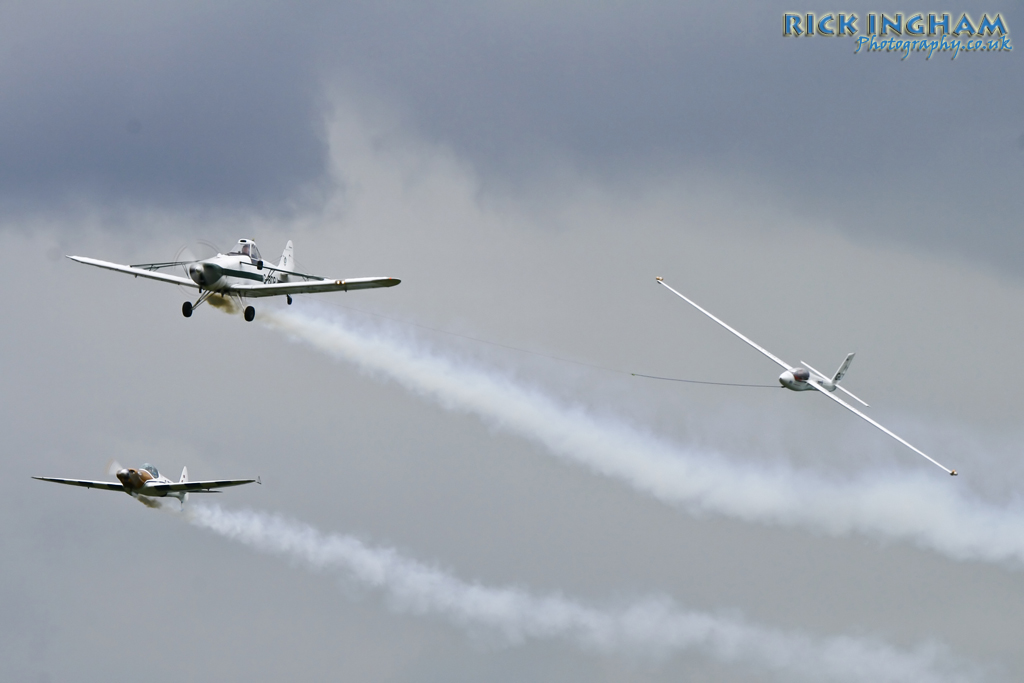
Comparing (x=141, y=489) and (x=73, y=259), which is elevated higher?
(x=73, y=259)

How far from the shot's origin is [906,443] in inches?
3243

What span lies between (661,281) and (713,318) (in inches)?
207

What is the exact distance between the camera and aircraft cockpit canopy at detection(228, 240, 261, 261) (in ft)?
242

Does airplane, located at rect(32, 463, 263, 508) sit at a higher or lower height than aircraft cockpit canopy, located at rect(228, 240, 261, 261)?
lower

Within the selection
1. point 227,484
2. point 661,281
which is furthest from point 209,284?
point 661,281

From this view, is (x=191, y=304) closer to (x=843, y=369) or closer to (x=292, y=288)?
(x=292, y=288)

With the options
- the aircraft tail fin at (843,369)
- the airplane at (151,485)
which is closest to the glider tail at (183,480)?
the airplane at (151,485)

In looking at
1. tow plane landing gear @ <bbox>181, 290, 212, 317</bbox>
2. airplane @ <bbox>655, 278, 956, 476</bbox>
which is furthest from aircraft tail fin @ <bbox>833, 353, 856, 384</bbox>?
tow plane landing gear @ <bbox>181, 290, 212, 317</bbox>

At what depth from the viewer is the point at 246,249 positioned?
2913 inches

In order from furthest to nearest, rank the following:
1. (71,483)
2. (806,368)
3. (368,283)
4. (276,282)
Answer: (71,483)
(806,368)
(276,282)
(368,283)

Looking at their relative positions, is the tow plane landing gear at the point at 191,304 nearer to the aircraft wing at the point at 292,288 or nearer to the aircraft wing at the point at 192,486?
the aircraft wing at the point at 292,288

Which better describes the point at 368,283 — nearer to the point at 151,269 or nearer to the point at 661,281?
the point at 151,269

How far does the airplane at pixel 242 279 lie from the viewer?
2815 inches

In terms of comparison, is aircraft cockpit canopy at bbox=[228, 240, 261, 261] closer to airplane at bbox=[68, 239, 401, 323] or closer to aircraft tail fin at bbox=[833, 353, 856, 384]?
airplane at bbox=[68, 239, 401, 323]
